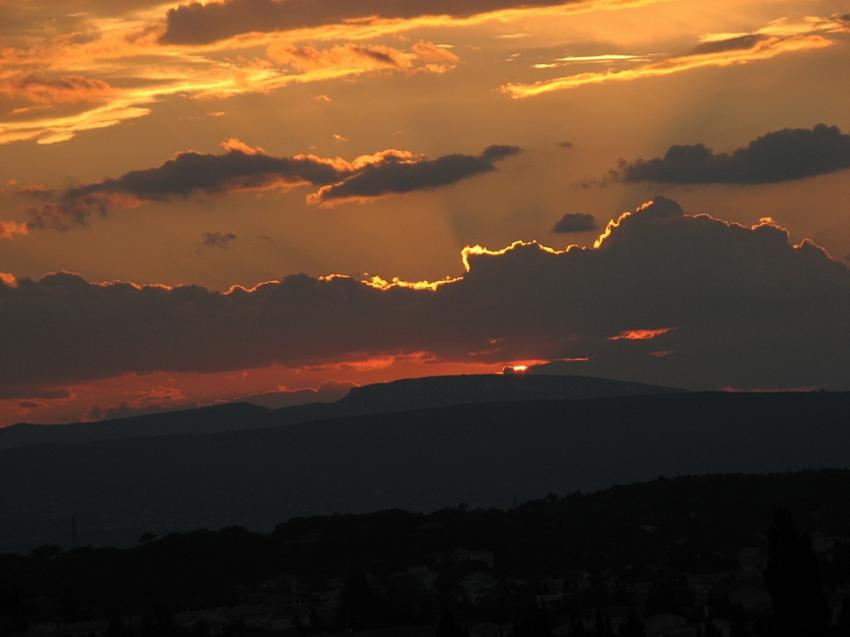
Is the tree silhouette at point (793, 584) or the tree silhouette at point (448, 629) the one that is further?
the tree silhouette at point (448, 629)

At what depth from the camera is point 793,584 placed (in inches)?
5320

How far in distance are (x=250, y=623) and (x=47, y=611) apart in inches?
970

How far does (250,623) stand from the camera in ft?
601

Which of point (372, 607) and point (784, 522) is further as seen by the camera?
point (372, 607)

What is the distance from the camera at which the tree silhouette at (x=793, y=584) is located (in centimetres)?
13425

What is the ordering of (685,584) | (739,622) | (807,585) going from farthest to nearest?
(685,584)
(739,622)
(807,585)

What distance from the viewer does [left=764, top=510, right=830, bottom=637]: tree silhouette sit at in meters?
134

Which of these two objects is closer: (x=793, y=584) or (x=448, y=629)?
(x=793, y=584)

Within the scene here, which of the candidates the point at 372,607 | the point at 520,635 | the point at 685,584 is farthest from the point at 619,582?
the point at 520,635

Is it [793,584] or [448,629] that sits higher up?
[793,584]

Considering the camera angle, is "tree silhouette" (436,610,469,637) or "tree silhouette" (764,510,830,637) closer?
"tree silhouette" (764,510,830,637)

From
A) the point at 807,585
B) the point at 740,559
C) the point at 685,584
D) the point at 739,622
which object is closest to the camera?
the point at 807,585

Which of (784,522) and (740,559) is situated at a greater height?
(784,522)

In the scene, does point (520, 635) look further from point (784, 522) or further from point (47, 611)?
point (47, 611)
